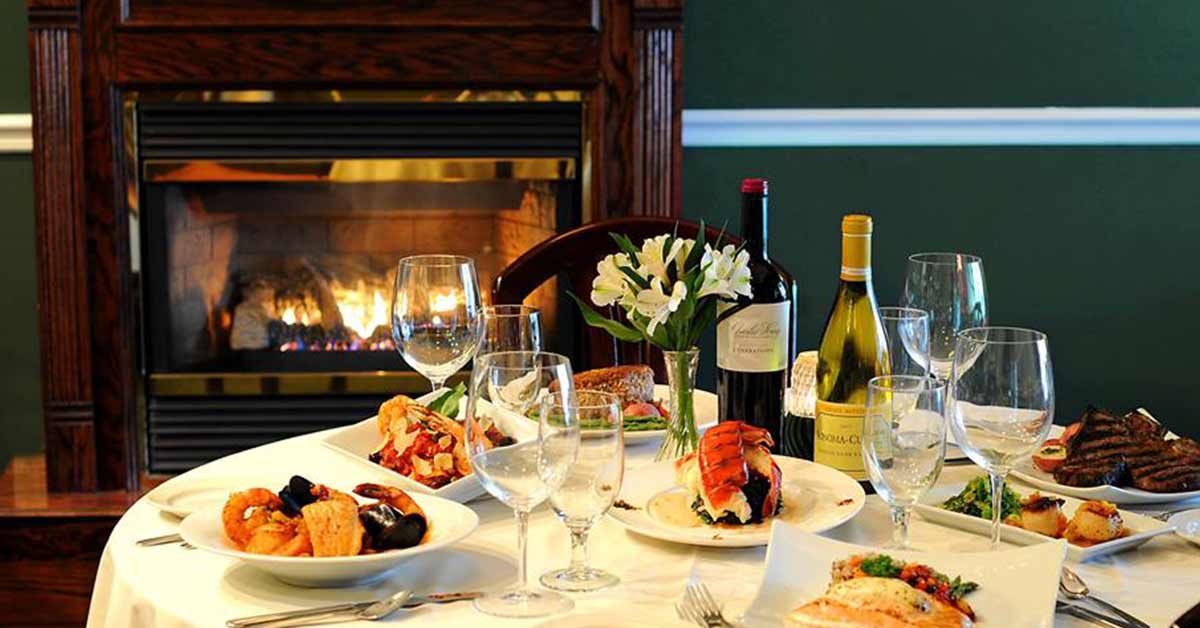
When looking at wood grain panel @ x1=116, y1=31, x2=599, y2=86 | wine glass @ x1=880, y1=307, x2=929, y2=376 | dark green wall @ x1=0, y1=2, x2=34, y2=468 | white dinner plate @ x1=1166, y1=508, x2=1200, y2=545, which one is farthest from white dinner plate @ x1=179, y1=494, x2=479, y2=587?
dark green wall @ x1=0, y1=2, x2=34, y2=468

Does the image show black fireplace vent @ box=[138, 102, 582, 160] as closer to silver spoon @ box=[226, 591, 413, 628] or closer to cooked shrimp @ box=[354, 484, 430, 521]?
cooked shrimp @ box=[354, 484, 430, 521]

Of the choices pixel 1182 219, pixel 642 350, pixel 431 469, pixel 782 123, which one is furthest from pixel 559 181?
pixel 431 469

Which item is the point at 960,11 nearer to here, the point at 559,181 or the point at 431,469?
the point at 559,181

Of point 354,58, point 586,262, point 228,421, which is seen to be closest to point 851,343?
point 586,262

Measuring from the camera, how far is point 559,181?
321 cm

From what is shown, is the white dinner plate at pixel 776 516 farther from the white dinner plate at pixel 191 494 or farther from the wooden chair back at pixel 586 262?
the wooden chair back at pixel 586 262

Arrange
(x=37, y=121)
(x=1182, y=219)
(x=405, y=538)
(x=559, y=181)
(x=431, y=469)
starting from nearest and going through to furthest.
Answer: (x=405, y=538) < (x=431, y=469) < (x=37, y=121) < (x=559, y=181) < (x=1182, y=219)

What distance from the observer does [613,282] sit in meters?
1.62

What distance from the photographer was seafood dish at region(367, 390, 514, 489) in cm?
155

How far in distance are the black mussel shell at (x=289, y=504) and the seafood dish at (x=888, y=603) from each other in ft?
1.51

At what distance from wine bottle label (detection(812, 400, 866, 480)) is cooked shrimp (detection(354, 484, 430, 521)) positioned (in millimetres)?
467

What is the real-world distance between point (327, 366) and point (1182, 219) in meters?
2.00

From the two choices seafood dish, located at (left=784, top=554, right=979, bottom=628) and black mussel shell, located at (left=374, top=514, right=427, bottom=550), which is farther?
black mussel shell, located at (left=374, top=514, right=427, bottom=550)

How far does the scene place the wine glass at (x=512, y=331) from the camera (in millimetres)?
1783
